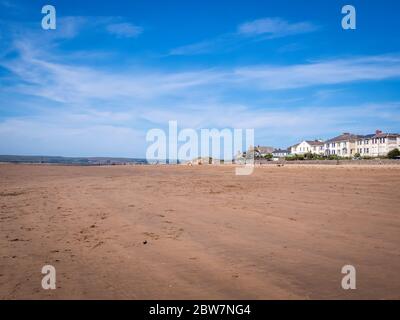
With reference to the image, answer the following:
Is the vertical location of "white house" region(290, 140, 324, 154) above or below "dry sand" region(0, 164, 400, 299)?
above

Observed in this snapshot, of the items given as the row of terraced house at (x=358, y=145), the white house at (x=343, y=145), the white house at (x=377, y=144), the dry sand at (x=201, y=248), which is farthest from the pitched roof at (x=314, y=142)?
the dry sand at (x=201, y=248)

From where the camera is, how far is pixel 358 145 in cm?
8744

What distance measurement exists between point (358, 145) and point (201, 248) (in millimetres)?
91965

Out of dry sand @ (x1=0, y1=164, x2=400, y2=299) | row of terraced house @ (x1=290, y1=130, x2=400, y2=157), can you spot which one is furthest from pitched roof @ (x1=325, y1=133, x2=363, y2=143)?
dry sand @ (x1=0, y1=164, x2=400, y2=299)

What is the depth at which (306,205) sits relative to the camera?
9.87 m

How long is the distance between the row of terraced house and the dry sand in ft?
255

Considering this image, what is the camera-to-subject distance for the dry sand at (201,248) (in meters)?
4.12

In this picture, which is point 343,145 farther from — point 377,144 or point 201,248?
point 201,248

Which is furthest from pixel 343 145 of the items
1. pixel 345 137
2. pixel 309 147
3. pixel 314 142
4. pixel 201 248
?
pixel 201 248

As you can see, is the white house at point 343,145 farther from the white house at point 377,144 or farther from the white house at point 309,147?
the white house at point 309,147

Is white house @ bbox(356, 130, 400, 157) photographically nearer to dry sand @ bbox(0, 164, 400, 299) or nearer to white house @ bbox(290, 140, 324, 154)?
white house @ bbox(290, 140, 324, 154)

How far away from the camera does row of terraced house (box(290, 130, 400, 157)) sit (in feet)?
252

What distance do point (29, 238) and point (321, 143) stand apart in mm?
105262
